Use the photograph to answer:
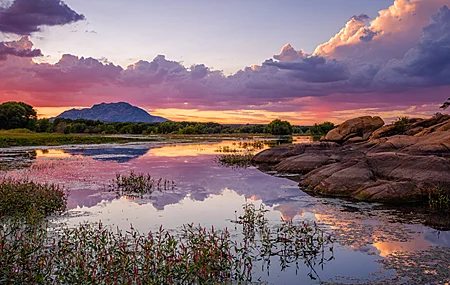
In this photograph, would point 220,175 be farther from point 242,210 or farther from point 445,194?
point 445,194

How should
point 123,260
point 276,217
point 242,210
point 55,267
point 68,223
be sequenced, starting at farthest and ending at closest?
point 242,210
point 276,217
point 68,223
point 55,267
point 123,260

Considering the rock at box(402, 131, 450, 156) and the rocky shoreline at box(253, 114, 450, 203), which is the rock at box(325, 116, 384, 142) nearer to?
the rocky shoreline at box(253, 114, 450, 203)

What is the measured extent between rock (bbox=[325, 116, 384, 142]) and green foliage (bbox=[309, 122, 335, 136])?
103559mm

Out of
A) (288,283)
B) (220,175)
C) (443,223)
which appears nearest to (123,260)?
(288,283)

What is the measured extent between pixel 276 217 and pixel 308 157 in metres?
19.1

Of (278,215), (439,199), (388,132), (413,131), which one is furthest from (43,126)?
(439,199)

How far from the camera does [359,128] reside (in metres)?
56.7

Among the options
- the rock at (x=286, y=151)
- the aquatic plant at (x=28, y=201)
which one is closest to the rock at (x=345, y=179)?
the aquatic plant at (x=28, y=201)

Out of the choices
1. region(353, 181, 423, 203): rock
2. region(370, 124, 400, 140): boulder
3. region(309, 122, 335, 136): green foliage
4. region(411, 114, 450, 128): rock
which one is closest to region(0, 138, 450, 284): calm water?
region(353, 181, 423, 203): rock

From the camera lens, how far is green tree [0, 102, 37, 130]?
398 ft

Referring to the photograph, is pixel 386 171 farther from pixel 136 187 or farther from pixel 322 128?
pixel 322 128

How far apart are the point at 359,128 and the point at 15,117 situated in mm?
108171

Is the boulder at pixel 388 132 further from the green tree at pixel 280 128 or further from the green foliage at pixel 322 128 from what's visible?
the green tree at pixel 280 128

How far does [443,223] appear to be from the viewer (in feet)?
57.4
